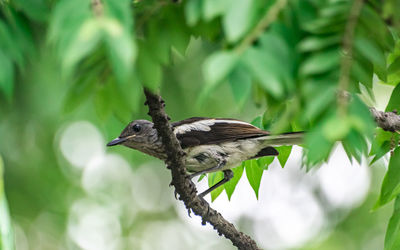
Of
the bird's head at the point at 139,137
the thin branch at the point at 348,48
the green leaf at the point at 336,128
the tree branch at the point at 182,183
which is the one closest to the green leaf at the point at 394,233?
the tree branch at the point at 182,183

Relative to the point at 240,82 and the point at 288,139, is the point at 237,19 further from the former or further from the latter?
the point at 288,139

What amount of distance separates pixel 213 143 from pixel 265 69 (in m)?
3.62

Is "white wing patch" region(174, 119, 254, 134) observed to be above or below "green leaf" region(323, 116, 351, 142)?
above

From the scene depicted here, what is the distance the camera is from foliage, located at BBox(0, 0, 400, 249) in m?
2.05

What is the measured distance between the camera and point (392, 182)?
4086 mm

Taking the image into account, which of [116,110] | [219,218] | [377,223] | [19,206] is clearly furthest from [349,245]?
[116,110]

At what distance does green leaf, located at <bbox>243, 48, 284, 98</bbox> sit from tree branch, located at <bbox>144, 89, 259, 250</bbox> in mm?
1569

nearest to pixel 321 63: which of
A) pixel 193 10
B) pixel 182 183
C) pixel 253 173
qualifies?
pixel 193 10

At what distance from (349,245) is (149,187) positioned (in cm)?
529

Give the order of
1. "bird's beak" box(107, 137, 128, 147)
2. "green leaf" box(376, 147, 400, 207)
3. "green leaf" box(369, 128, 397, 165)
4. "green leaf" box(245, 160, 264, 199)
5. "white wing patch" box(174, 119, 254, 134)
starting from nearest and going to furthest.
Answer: "green leaf" box(376, 147, 400, 207) → "green leaf" box(369, 128, 397, 165) → "green leaf" box(245, 160, 264, 199) → "white wing patch" box(174, 119, 254, 134) → "bird's beak" box(107, 137, 128, 147)

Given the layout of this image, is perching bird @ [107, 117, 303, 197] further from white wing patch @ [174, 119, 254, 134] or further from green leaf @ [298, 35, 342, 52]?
green leaf @ [298, 35, 342, 52]

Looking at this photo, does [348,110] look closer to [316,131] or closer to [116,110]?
[316,131]

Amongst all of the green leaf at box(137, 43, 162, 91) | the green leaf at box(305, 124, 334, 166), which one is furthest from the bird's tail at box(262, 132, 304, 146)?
the green leaf at box(305, 124, 334, 166)

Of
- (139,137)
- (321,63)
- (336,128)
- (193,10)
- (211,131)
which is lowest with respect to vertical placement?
(336,128)
